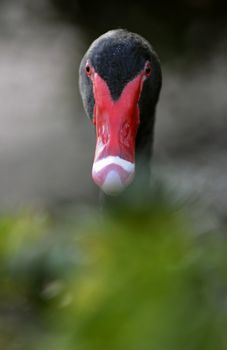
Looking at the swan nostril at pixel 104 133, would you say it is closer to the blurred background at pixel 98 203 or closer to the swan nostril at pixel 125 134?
the swan nostril at pixel 125 134

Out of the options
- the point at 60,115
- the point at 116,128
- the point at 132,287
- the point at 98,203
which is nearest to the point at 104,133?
the point at 116,128

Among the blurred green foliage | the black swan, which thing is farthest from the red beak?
the blurred green foliage

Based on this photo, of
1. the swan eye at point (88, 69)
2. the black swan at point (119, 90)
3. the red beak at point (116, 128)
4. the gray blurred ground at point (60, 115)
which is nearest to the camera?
the red beak at point (116, 128)

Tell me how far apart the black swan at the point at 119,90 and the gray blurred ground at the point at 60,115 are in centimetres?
136

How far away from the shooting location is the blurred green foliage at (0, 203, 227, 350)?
2.48 feet

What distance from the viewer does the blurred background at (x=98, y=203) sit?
0.77m

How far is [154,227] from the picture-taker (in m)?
0.94

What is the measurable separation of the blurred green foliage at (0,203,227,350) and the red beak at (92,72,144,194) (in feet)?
3.61

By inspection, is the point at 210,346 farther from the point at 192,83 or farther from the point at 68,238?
the point at 192,83

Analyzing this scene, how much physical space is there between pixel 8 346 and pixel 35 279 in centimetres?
14

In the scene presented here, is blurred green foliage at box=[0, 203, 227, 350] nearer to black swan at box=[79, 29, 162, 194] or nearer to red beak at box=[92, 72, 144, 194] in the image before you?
red beak at box=[92, 72, 144, 194]

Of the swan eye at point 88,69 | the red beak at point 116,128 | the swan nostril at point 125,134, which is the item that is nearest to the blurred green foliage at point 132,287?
the red beak at point 116,128

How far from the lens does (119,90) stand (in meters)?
2.56

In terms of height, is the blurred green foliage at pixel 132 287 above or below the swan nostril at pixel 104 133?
below
